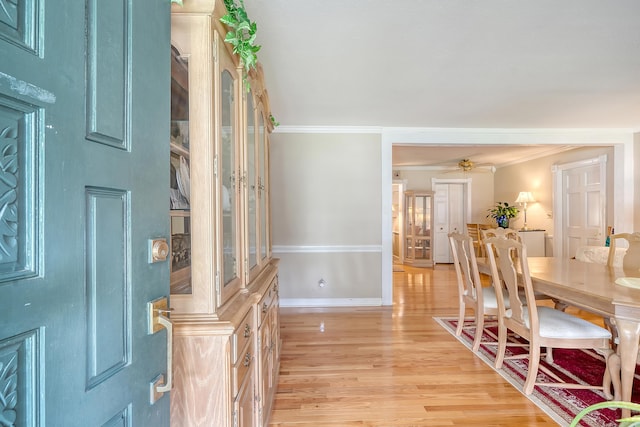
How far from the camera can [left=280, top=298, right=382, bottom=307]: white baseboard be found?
4.14 metres

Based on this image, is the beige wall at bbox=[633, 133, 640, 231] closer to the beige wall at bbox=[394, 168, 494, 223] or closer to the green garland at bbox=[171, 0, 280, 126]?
the beige wall at bbox=[394, 168, 494, 223]

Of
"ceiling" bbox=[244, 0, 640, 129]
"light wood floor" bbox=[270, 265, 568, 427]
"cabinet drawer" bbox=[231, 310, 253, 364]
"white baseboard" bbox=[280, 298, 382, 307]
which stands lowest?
"light wood floor" bbox=[270, 265, 568, 427]

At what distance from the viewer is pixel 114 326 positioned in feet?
2.03

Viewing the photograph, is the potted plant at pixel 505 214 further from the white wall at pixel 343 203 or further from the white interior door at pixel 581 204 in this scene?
the white wall at pixel 343 203

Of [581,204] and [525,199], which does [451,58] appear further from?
[525,199]

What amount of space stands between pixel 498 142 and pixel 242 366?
437cm

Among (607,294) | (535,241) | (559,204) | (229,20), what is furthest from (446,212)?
(229,20)

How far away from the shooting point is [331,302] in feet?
13.7

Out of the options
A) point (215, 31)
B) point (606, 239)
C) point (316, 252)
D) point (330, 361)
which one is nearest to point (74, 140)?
point (215, 31)

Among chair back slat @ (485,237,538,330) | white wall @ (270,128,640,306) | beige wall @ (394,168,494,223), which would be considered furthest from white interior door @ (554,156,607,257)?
chair back slat @ (485,237,538,330)

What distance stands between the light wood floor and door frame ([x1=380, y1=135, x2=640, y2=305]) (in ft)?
3.29

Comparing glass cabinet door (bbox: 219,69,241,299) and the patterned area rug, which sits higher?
glass cabinet door (bbox: 219,69,241,299)

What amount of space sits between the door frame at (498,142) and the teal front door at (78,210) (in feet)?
12.1

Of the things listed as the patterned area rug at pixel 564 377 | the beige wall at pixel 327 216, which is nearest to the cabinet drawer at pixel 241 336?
the patterned area rug at pixel 564 377
